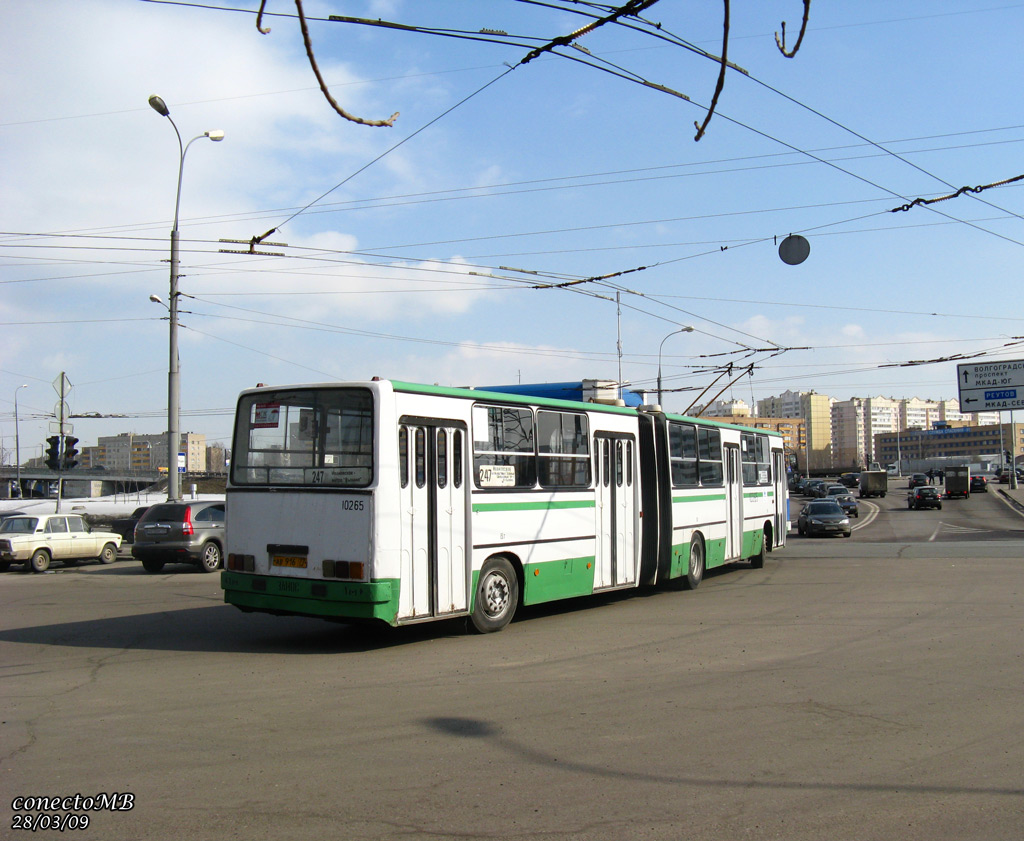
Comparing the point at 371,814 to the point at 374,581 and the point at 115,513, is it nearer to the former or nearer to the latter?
the point at 374,581

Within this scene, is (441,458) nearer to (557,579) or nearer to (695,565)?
(557,579)

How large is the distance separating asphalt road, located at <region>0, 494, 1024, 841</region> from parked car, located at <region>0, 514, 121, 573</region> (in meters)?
10.1

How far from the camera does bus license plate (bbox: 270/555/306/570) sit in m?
9.77

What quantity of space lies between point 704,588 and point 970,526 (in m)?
30.1

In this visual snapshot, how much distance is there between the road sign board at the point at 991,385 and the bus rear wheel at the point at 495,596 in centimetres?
4065

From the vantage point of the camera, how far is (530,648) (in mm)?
9906

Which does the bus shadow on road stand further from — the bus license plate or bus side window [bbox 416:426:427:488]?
bus side window [bbox 416:426:427:488]

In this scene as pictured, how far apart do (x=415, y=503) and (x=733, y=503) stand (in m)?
10.4

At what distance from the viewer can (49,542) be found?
22.4m

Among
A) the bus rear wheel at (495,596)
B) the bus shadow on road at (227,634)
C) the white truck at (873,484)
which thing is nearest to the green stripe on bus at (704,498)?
the bus rear wheel at (495,596)

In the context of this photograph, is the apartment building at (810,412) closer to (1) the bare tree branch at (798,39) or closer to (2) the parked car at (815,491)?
(2) the parked car at (815,491)

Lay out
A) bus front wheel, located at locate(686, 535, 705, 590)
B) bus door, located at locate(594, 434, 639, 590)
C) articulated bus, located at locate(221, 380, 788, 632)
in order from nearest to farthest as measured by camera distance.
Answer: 1. articulated bus, located at locate(221, 380, 788, 632)
2. bus door, located at locate(594, 434, 639, 590)
3. bus front wheel, located at locate(686, 535, 705, 590)

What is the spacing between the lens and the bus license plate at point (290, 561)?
9773mm

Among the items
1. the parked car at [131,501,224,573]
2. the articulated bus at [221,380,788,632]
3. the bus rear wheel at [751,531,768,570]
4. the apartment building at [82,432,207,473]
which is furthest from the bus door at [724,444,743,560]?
the apartment building at [82,432,207,473]
